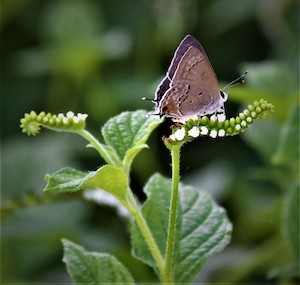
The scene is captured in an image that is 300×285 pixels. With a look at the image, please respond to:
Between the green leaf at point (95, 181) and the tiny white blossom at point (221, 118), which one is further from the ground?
the tiny white blossom at point (221, 118)

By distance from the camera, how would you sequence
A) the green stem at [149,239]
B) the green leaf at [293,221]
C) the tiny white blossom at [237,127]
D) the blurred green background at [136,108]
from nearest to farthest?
the tiny white blossom at [237,127] < the green stem at [149,239] < the green leaf at [293,221] < the blurred green background at [136,108]

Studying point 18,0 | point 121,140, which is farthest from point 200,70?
point 18,0

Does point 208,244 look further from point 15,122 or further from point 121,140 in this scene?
point 15,122

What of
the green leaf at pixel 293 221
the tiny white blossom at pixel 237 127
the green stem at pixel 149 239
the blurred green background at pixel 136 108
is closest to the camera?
the tiny white blossom at pixel 237 127

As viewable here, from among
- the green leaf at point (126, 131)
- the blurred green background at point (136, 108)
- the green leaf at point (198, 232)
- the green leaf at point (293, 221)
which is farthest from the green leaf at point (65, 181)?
the green leaf at point (293, 221)

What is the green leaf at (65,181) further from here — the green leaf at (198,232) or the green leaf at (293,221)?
the green leaf at (293,221)

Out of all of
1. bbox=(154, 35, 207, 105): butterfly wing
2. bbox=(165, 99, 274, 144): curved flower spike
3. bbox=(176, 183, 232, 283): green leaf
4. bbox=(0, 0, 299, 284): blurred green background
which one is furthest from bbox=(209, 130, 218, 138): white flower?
bbox=(0, 0, 299, 284): blurred green background

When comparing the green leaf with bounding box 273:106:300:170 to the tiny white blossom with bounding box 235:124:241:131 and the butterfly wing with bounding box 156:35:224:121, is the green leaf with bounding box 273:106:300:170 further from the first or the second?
the tiny white blossom with bounding box 235:124:241:131
